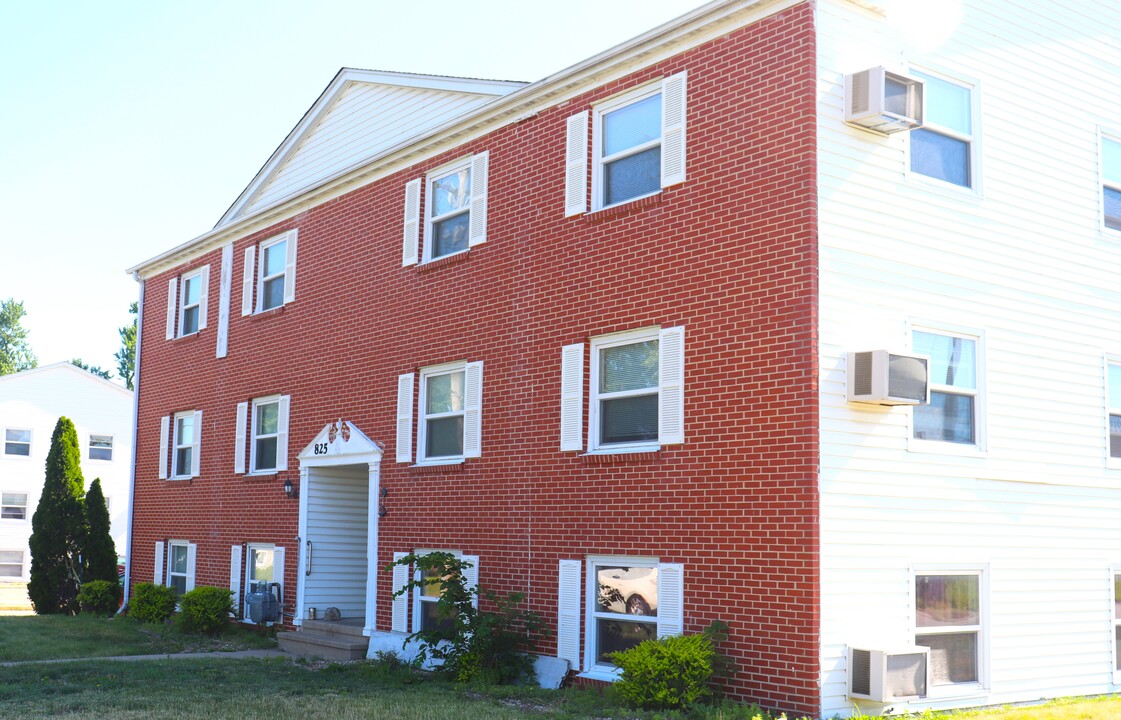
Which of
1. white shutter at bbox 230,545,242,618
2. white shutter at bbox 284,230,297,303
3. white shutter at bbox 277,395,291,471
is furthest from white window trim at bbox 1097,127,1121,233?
→ white shutter at bbox 230,545,242,618

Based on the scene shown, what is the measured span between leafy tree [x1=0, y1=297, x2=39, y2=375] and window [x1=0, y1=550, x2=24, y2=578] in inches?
1492

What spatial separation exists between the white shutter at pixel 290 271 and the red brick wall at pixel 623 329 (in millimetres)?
185

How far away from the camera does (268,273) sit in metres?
19.2

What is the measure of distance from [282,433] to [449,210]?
5.10 m

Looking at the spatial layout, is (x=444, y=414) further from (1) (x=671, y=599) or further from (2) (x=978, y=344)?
(2) (x=978, y=344)

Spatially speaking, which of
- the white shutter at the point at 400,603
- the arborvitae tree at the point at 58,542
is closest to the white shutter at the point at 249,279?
the white shutter at the point at 400,603

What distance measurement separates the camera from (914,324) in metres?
11.0

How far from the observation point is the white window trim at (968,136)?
37.9ft

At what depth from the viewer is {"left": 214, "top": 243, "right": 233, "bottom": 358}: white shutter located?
65.2 ft

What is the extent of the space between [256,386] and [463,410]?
18.8ft

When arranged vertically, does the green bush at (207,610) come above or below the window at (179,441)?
below

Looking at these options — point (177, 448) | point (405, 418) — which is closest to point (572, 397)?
point (405, 418)

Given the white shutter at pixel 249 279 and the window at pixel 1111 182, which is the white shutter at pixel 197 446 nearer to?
the white shutter at pixel 249 279

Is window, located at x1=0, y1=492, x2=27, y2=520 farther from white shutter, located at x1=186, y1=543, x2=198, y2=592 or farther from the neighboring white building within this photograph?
white shutter, located at x1=186, y1=543, x2=198, y2=592
